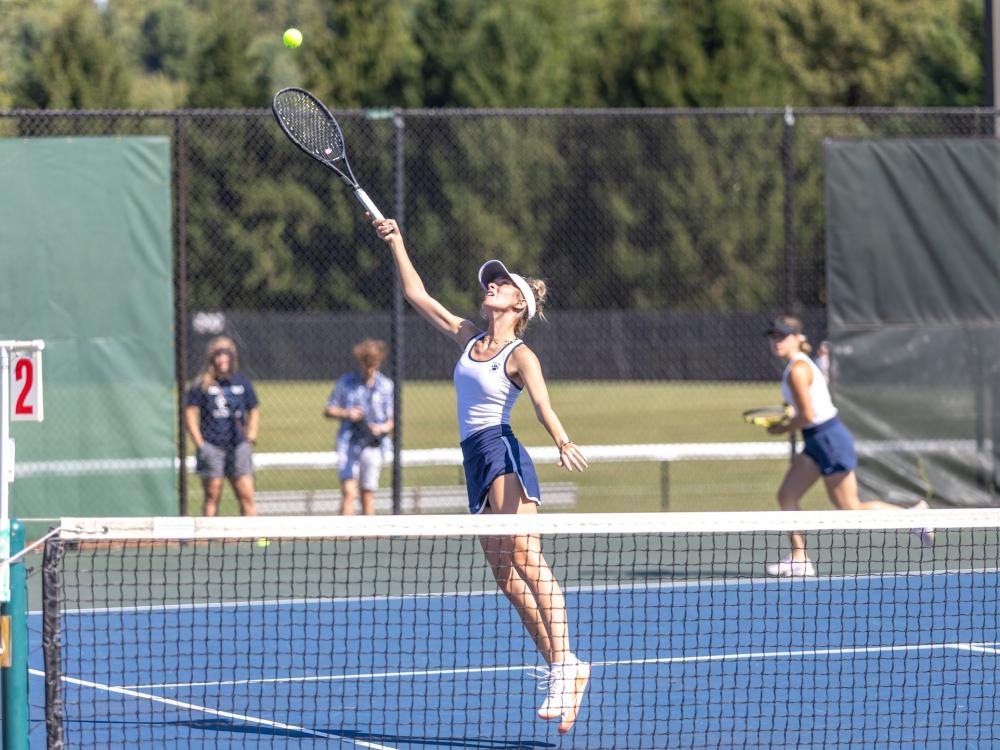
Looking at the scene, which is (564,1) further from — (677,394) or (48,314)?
(48,314)

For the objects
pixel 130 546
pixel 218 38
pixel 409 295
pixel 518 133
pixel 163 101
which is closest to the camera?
pixel 409 295

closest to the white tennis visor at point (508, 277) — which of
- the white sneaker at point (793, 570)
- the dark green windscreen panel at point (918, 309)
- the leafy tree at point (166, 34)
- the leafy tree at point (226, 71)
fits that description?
the white sneaker at point (793, 570)

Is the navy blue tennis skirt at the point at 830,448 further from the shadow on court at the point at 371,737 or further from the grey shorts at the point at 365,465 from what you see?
the shadow on court at the point at 371,737

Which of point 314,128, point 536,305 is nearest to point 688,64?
point 314,128

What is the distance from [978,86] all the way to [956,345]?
22.7 m

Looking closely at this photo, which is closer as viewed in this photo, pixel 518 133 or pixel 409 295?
pixel 409 295

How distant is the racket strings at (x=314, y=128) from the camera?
7.48 m

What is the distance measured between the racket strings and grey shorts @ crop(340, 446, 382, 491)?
14.5ft

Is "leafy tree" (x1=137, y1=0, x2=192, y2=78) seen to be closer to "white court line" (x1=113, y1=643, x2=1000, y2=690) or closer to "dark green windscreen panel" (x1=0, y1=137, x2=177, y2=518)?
"dark green windscreen panel" (x1=0, y1=137, x2=177, y2=518)

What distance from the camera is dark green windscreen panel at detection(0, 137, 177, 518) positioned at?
1094 centimetres

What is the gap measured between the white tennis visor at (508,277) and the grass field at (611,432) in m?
7.36

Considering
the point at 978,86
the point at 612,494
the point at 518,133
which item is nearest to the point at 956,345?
the point at 612,494

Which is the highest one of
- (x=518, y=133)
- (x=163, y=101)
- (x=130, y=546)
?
(x=163, y=101)

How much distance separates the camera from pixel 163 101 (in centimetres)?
3569
